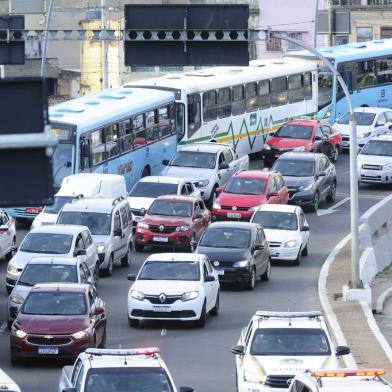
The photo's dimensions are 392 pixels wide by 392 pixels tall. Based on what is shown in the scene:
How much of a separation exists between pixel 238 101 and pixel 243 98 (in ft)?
1.72

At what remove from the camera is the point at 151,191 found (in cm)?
4459

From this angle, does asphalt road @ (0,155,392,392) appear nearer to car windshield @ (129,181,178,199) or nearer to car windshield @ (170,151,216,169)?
car windshield @ (129,181,178,199)

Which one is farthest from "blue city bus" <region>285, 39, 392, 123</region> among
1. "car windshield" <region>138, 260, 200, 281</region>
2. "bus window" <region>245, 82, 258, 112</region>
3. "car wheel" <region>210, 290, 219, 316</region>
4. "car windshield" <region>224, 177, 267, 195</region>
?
"car windshield" <region>138, 260, 200, 281</region>

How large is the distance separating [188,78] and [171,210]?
1434 cm

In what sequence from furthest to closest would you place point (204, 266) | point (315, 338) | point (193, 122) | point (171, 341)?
point (193, 122) < point (204, 266) < point (171, 341) < point (315, 338)

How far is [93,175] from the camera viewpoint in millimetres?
43406

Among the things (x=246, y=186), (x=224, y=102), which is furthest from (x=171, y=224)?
(x=224, y=102)

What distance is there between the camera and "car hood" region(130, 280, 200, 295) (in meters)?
31.7

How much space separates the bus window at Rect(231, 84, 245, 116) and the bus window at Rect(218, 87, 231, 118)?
0.27 meters

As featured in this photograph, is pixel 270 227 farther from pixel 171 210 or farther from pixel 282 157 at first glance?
pixel 282 157

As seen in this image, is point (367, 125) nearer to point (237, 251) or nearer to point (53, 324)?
point (237, 251)

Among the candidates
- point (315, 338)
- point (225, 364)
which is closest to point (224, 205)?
point (225, 364)

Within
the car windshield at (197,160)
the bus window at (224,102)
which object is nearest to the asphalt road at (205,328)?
the car windshield at (197,160)

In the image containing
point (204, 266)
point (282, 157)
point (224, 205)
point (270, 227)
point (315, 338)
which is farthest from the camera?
point (282, 157)
